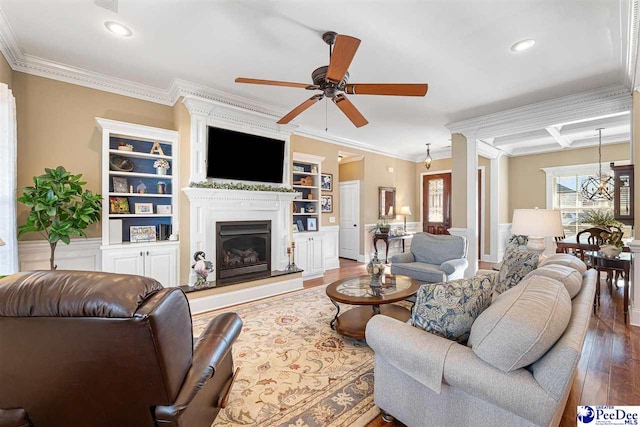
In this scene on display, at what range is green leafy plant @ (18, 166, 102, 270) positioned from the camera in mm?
2961

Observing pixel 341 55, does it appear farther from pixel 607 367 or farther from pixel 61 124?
pixel 61 124

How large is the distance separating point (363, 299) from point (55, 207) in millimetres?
3328

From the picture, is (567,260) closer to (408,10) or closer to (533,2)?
(533,2)

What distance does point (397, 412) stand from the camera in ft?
5.46

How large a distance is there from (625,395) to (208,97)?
503 cm

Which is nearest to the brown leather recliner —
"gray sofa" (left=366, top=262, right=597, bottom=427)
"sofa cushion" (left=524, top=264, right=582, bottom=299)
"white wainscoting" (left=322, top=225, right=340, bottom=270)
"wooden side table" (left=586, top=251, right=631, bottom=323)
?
"gray sofa" (left=366, top=262, right=597, bottom=427)

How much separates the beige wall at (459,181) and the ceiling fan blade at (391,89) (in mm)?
3301

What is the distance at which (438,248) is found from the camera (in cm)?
450

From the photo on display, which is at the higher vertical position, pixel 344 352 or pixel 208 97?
pixel 208 97

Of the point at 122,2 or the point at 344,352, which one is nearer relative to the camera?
the point at 122,2

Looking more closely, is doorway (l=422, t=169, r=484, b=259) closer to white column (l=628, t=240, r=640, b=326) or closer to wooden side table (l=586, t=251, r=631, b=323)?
wooden side table (l=586, t=251, r=631, b=323)

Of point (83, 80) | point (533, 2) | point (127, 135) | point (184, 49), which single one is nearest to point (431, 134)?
point (533, 2)

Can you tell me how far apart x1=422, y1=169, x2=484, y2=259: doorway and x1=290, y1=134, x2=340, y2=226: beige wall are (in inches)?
128

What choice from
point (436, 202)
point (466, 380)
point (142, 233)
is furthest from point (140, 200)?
point (436, 202)
